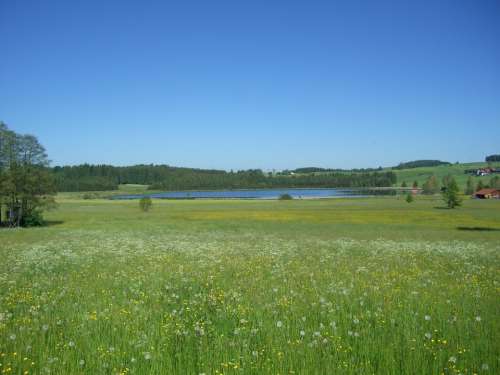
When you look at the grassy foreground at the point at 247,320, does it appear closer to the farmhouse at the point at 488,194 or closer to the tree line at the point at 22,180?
the tree line at the point at 22,180

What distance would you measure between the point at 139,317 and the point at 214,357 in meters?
2.46

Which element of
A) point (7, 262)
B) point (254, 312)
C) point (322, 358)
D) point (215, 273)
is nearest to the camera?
point (322, 358)

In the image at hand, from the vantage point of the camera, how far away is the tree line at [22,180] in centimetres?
4978

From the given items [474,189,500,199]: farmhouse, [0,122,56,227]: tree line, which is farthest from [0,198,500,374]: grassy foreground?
[474,189,500,199]: farmhouse

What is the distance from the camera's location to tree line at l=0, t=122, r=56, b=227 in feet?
163

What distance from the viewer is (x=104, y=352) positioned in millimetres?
6449

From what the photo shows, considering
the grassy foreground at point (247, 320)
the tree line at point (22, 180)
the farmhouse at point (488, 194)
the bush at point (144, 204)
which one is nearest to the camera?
the grassy foreground at point (247, 320)

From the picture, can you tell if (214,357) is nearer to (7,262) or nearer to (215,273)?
(215,273)

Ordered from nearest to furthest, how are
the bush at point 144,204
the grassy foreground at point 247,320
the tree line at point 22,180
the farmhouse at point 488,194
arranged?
the grassy foreground at point 247,320, the tree line at point 22,180, the bush at point 144,204, the farmhouse at point 488,194

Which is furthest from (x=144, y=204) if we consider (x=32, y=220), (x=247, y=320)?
(x=247, y=320)

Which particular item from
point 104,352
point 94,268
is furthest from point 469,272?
point 94,268

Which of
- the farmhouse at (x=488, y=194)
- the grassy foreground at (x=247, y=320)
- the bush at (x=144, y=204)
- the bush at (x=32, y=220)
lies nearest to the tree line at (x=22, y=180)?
the bush at (x=32, y=220)

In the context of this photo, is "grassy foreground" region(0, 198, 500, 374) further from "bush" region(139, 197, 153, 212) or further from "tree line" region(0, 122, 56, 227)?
"bush" region(139, 197, 153, 212)

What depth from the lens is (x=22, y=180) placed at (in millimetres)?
50031
